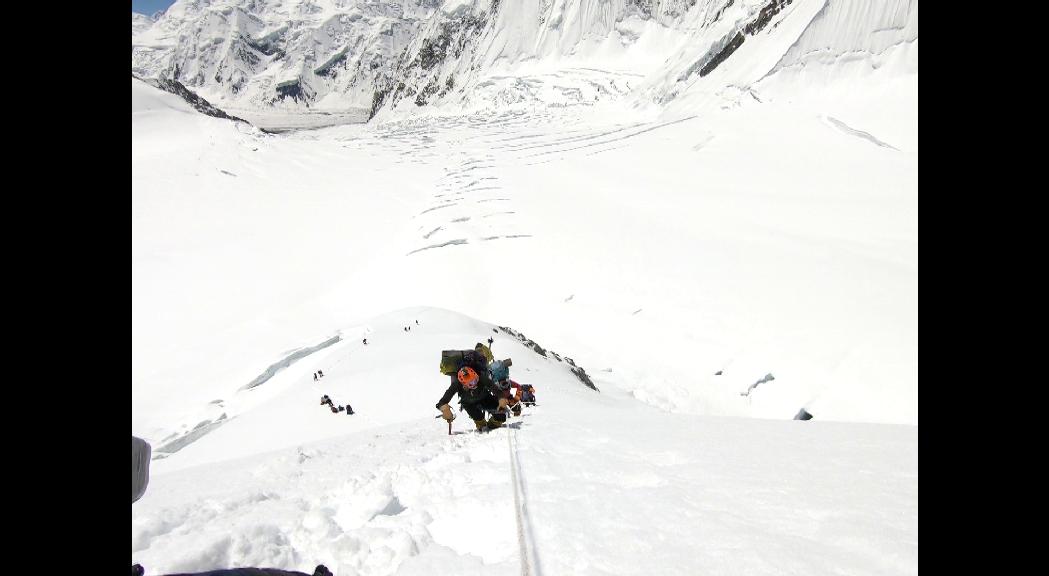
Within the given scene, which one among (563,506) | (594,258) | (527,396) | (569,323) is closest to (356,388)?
(527,396)

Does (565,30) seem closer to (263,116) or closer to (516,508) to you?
(516,508)

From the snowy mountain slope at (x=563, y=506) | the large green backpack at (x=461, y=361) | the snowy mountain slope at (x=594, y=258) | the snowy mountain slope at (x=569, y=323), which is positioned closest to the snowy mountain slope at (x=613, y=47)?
the snowy mountain slope at (x=569, y=323)

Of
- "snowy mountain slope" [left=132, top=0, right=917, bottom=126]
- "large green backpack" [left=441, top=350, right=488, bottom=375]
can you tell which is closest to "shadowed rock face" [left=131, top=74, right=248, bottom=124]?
"snowy mountain slope" [left=132, top=0, right=917, bottom=126]

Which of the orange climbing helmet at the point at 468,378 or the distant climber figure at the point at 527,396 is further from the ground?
the orange climbing helmet at the point at 468,378

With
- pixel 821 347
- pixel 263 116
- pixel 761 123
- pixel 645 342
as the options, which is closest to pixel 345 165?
pixel 761 123

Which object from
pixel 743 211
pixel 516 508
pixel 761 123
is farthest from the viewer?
pixel 761 123

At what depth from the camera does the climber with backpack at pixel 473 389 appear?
6.39m

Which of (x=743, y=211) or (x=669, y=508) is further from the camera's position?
(x=743, y=211)

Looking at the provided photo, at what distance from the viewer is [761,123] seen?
35594mm

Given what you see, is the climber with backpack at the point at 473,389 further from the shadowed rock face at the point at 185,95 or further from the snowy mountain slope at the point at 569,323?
the shadowed rock face at the point at 185,95

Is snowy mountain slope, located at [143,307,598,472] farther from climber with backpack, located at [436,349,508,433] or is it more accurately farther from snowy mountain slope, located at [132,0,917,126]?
snowy mountain slope, located at [132,0,917,126]

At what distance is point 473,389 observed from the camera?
6.46 m
